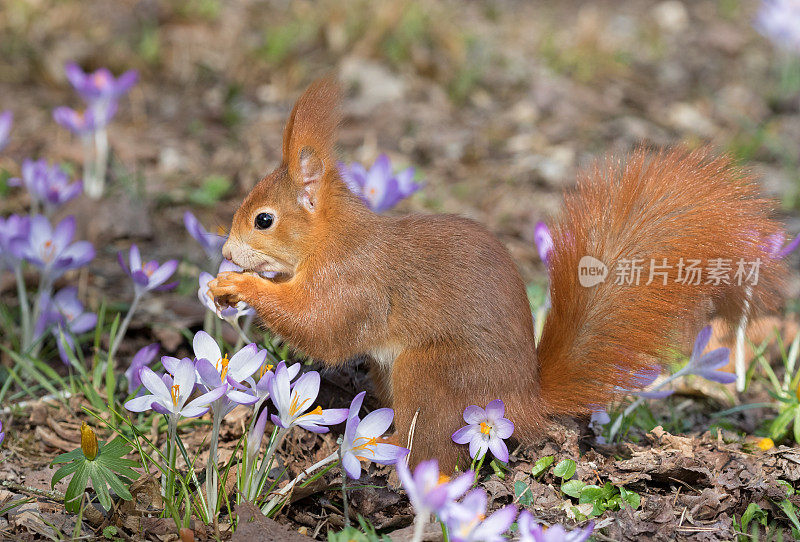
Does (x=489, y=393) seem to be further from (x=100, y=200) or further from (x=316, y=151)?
(x=100, y=200)

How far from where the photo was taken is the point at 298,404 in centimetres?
178

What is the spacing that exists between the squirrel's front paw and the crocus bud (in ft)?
1.43

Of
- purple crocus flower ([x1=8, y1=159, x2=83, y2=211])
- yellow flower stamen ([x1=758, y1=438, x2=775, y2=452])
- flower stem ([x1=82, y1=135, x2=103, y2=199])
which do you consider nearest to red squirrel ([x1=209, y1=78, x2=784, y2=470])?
yellow flower stamen ([x1=758, y1=438, x2=775, y2=452])

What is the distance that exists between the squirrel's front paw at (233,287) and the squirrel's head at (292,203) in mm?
75

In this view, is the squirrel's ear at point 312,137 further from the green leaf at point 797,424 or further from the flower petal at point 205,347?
the green leaf at point 797,424

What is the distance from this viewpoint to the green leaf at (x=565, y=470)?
2045 mm

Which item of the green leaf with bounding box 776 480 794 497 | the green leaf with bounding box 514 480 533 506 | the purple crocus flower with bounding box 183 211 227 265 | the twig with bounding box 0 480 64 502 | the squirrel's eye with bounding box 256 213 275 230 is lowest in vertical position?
the twig with bounding box 0 480 64 502

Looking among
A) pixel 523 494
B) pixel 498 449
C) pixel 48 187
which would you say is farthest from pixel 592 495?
pixel 48 187

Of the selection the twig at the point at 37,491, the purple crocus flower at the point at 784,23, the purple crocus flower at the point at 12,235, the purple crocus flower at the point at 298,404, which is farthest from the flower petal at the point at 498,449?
the purple crocus flower at the point at 784,23

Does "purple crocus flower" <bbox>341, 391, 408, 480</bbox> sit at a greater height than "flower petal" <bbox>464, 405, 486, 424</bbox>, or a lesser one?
lesser

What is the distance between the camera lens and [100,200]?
3.52 m

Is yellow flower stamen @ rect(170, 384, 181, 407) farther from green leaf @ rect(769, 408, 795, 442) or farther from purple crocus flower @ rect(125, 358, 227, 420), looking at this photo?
green leaf @ rect(769, 408, 795, 442)

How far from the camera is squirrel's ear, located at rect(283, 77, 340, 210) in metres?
2.04

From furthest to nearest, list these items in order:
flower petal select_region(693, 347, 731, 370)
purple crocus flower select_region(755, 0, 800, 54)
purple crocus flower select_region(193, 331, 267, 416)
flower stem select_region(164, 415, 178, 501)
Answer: purple crocus flower select_region(755, 0, 800, 54) → flower petal select_region(693, 347, 731, 370) → flower stem select_region(164, 415, 178, 501) → purple crocus flower select_region(193, 331, 267, 416)
